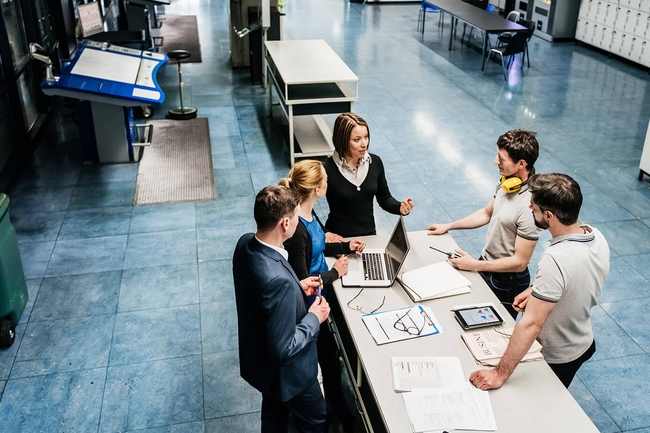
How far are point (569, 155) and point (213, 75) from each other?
603 centimetres

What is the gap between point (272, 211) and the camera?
2.35 metres

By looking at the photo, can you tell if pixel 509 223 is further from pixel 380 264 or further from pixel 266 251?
pixel 266 251

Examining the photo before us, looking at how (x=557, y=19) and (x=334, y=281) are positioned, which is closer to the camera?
(x=334, y=281)

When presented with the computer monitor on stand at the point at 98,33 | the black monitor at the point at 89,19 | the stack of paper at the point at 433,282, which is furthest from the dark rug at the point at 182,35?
the stack of paper at the point at 433,282

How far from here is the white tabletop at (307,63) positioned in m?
6.51

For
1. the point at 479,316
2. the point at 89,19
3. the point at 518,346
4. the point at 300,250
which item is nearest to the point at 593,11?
the point at 89,19

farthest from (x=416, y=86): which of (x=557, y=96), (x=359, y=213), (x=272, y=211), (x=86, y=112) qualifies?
(x=272, y=211)

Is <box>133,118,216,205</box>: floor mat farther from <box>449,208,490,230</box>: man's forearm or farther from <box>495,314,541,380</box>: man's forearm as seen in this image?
<box>495,314,541,380</box>: man's forearm

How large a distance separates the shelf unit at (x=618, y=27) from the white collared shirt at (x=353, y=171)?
359 inches

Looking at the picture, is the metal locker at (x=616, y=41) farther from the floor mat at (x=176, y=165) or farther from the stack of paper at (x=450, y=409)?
the stack of paper at (x=450, y=409)

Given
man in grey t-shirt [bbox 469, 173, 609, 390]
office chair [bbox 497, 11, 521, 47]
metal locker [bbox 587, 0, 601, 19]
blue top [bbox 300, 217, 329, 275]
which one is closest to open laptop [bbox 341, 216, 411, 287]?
blue top [bbox 300, 217, 329, 275]

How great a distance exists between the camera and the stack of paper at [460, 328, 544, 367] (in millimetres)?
2652

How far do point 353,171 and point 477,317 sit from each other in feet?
3.71

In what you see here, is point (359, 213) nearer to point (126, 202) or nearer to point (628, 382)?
point (628, 382)
